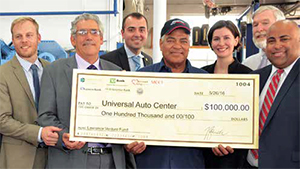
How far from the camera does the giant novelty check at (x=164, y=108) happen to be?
1.81 metres

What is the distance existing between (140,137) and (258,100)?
2.53ft

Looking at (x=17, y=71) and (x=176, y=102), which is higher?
(x=17, y=71)

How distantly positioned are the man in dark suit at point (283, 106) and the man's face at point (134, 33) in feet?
5.09

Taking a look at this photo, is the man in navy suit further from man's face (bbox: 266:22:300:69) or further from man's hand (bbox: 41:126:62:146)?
man's hand (bbox: 41:126:62:146)

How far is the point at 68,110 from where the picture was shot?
186 centimetres

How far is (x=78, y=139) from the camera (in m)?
1.79

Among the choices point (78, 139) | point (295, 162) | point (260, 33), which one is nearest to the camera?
point (295, 162)

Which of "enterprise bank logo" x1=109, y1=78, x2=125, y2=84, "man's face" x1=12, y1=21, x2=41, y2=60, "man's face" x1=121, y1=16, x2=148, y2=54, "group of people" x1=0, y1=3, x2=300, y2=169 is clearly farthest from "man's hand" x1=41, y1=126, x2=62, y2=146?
"man's face" x1=121, y1=16, x2=148, y2=54

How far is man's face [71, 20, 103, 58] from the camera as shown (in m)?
1.96

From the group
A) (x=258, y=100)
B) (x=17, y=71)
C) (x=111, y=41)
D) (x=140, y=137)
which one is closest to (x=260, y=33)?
(x=258, y=100)

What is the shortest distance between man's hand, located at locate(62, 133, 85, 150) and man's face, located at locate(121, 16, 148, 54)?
1.53 m

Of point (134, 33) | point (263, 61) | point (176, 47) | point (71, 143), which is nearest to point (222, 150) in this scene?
point (176, 47)

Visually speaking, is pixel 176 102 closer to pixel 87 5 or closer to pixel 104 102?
pixel 104 102

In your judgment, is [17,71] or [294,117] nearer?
[294,117]
